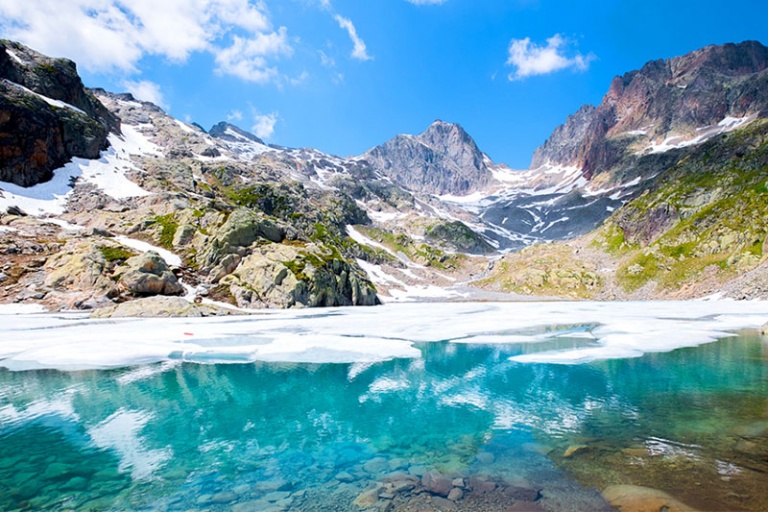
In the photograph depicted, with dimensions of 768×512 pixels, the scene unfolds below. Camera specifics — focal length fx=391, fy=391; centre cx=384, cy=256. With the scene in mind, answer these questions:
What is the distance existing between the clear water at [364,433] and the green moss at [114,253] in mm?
53553

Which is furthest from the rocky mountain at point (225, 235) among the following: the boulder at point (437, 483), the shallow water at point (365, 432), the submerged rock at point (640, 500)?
the submerged rock at point (640, 500)

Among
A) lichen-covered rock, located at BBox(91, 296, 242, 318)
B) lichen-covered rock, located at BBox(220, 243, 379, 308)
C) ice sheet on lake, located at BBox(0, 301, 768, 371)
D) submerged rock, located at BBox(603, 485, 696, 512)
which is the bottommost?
submerged rock, located at BBox(603, 485, 696, 512)

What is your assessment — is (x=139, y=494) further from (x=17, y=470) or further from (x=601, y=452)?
(x=601, y=452)

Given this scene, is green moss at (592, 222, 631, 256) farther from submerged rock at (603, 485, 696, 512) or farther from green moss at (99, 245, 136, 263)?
submerged rock at (603, 485, 696, 512)

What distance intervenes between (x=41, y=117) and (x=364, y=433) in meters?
149

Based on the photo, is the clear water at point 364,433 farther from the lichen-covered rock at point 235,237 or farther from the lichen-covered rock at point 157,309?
the lichen-covered rock at point 235,237

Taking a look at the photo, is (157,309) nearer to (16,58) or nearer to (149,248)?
(149,248)

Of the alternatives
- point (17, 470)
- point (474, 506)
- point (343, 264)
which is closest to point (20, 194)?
point (343, 264)

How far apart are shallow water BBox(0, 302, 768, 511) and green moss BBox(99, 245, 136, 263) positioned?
54.4 metres

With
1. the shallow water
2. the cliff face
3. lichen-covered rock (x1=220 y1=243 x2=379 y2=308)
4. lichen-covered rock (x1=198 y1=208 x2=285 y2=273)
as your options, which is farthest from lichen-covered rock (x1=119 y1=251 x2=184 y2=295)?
the cliff face

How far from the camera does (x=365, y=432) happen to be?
1698 cm

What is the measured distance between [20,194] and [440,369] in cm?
12624

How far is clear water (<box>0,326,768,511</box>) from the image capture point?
11.8 metres

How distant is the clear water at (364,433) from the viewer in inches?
464
